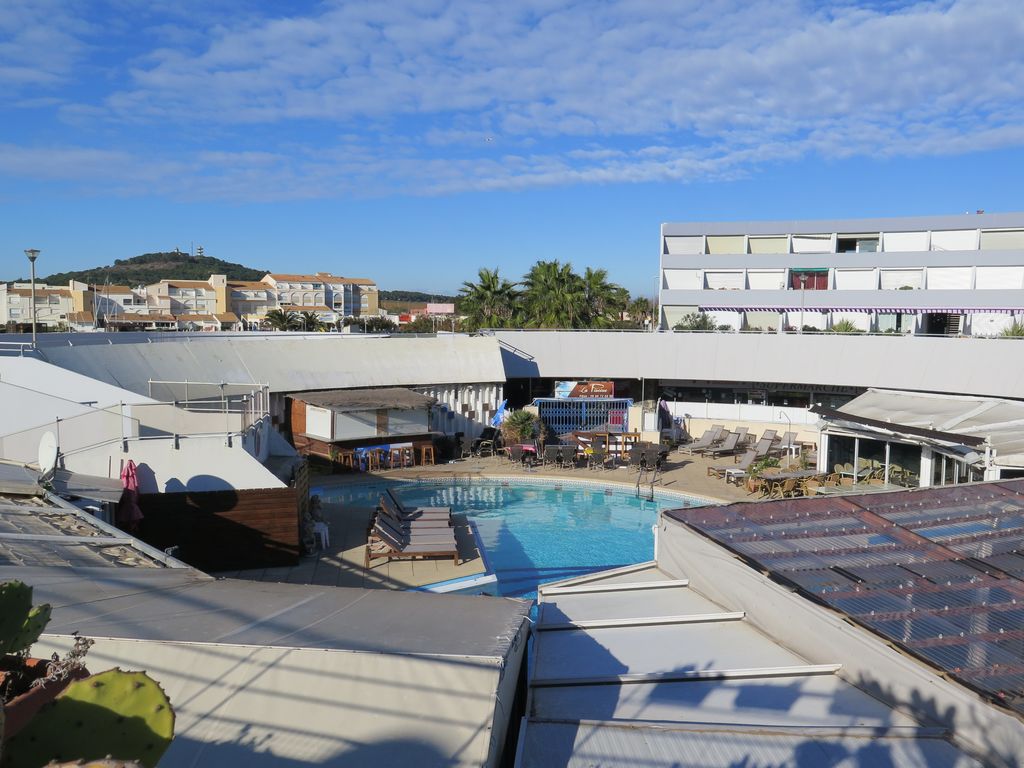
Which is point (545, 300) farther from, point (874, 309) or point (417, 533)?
point (417, 533)

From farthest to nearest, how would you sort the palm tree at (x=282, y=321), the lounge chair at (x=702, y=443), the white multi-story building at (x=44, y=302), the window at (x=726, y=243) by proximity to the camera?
the white multi-story building at (x=44, y=302) < the palm tree at (x=282, y=321) < the window at (x=726, y=243) < the lounge chair at (x=702, y=443)

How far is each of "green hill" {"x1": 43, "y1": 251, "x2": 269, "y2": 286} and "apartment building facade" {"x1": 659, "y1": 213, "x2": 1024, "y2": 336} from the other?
3893 inches

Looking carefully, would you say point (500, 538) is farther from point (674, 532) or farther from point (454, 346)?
point (454, 346)

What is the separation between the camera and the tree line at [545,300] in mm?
33094

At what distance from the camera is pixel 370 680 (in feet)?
12.8

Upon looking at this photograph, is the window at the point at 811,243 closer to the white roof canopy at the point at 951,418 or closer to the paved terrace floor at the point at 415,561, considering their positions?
the white roof canopy at the point at 951,418

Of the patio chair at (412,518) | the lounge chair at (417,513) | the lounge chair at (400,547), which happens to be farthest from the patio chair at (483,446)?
the lounge chair at (400,547)

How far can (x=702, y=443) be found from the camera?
21.5 m

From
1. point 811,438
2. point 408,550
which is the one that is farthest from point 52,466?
point 811,438

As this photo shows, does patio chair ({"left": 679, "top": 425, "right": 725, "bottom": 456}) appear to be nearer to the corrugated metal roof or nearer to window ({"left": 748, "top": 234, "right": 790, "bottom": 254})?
window ({"left": 748, "top": 234, "right": 790, "bottom": 254})

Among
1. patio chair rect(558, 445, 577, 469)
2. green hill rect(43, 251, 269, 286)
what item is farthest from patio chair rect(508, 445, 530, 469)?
green hill rect(43, 251, 269, 286)

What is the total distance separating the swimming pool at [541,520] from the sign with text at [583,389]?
19.0 feet

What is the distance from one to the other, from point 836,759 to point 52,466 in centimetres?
948

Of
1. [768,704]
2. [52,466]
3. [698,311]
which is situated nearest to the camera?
[768,704]
